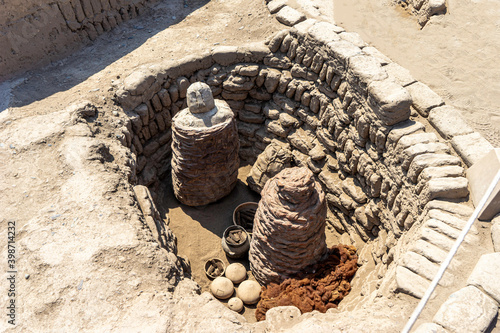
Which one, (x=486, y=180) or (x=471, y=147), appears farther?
(x=471, y=147)

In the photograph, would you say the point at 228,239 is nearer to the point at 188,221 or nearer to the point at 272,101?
the point at 188,221

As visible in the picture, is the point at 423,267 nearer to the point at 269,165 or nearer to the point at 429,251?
the point at 429,251

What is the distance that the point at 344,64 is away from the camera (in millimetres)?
5551

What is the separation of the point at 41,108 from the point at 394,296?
5692mm

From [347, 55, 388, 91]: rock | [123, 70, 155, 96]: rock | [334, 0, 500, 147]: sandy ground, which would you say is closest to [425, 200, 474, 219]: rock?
[334, 0, 500, 147]: sandy ground

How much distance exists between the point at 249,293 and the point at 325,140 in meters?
2.94

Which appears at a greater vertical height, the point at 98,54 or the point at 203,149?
the point at 98,54

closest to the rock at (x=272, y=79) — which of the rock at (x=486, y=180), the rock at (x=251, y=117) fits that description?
the rock at (x=251, y=117)

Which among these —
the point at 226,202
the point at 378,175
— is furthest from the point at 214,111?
the point at 378,175

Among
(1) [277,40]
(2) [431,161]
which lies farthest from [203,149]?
(2) [431,161]

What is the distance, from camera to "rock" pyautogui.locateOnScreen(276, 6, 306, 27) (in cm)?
676

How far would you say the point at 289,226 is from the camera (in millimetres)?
4633

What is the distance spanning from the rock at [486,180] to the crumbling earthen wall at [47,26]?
7019mm

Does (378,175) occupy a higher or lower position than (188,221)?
higher
